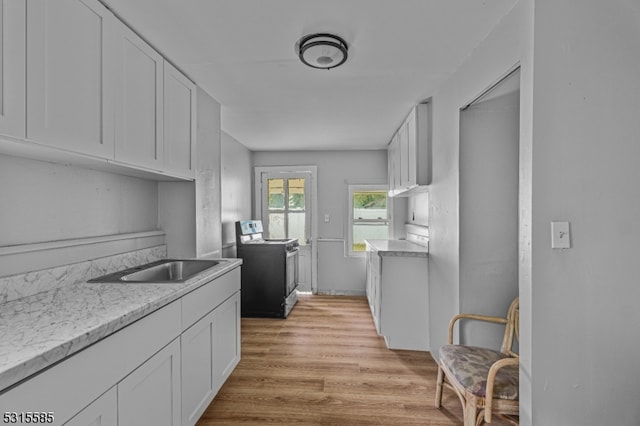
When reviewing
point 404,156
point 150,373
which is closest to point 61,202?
point 150,373

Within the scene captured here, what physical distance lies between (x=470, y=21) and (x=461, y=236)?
1.30 m

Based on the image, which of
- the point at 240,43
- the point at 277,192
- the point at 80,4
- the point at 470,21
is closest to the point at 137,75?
the point at 80,4

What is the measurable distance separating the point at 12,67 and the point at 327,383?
249cm

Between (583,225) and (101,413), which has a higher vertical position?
(583,225)

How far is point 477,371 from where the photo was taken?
162cm

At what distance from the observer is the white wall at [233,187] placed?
387 cm

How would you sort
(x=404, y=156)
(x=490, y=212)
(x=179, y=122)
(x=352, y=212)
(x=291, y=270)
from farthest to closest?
1. (x=352, y=212)
2. (x=291, y=270)
3. (x=404, y=156)
4. (x=179, y=122)
5. (x=490, y=212)

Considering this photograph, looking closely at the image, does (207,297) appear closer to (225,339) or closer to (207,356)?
(207,356)

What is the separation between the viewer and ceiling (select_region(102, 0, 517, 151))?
1.57 m

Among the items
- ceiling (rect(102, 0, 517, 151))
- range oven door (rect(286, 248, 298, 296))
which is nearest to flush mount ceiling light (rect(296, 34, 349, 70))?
ceiling (rect(102, 0, 517, 151))

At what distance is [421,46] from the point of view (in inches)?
76.6

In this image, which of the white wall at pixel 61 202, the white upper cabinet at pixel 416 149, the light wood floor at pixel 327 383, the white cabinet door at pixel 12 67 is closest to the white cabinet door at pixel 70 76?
the white cabinet door at pixel 12 67

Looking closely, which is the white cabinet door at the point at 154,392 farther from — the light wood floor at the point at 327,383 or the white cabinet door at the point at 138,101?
the white cabinet door at the point at 138,101

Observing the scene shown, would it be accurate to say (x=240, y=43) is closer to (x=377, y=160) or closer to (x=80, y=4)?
(x=80, y=4)
